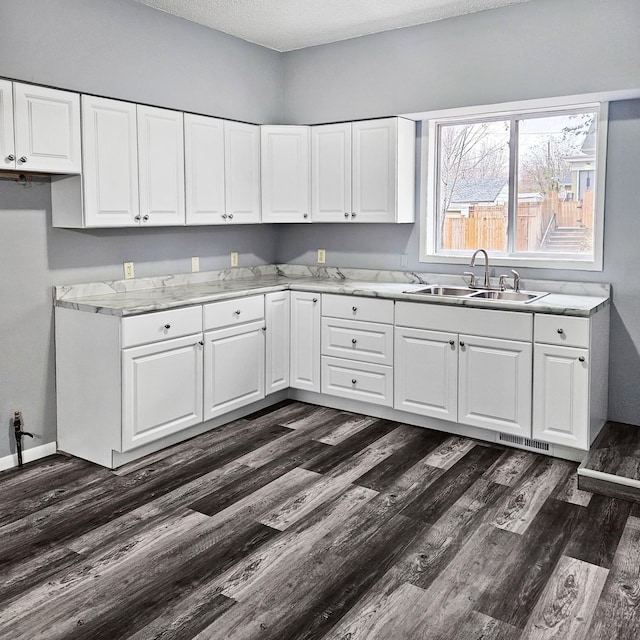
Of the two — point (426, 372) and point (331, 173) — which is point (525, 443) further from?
point (331, 173)

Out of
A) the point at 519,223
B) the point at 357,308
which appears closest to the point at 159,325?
the point at 357,308

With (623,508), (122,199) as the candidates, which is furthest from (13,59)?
(623,508)

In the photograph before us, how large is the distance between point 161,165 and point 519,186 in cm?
235

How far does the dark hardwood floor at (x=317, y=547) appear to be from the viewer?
87.7 inches

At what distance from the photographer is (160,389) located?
145 inches

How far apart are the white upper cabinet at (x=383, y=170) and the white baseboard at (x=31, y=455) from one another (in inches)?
99.5

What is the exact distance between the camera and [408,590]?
2.41 meters

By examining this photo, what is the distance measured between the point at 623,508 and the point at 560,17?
2793mm

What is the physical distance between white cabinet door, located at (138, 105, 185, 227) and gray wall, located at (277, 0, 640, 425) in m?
1.37

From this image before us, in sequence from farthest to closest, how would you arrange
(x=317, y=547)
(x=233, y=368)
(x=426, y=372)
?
(x=233, y=368)
(x=426, y=372)
(x=317, y=547)

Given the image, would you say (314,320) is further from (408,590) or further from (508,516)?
(408,590)

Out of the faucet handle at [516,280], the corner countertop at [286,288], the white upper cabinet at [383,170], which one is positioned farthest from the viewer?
the white upper cabinet at [383,170]

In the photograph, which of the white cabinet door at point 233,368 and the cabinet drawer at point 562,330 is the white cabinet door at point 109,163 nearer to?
the white cabinet door at point 233,368

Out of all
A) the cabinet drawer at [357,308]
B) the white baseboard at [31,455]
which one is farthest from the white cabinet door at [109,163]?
the cabinet drawer at [357,308]
